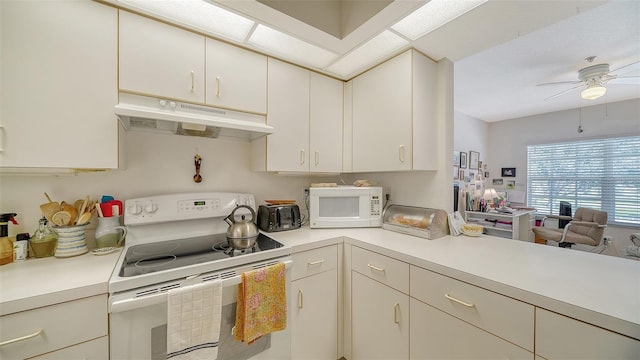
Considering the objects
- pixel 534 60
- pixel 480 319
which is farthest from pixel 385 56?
pixel 534 60

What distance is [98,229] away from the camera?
1.26 meters

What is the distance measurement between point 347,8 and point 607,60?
2919 mm

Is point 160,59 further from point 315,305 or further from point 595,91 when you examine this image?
point 595,91

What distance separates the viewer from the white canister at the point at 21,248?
1067 mm

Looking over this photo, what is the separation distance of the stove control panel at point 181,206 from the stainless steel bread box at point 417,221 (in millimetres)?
1089

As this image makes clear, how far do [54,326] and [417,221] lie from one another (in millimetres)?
1819

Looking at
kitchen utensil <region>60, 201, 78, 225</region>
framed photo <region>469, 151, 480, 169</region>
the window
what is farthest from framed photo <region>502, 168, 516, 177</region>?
kitchen utensil <region>60, 201, 78, 225</region>

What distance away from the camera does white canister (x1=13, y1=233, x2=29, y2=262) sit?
42.0 inches

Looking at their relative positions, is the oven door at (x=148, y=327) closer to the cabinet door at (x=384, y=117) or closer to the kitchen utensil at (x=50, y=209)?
the kitchen utensil at (x=50, y=209)

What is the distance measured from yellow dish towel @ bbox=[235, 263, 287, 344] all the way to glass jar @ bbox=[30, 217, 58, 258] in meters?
0.98

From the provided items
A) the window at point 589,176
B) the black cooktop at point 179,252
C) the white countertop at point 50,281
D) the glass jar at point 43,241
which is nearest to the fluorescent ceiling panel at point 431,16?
the black cooktop at point 179,252

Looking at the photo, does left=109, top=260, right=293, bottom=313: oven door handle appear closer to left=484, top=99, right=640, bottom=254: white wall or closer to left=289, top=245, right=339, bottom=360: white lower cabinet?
left=289, top=245, right=339, bottom=360: white lower cabinet

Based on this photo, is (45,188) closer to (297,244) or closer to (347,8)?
(297,244)

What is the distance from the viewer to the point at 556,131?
Answer: 415cm
